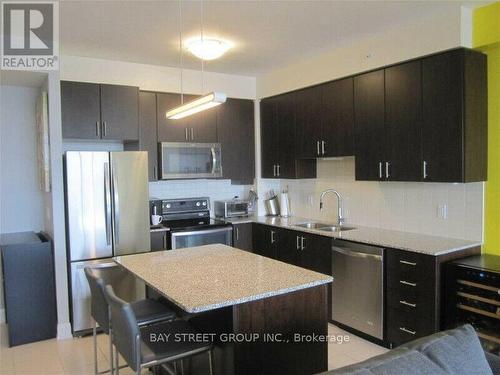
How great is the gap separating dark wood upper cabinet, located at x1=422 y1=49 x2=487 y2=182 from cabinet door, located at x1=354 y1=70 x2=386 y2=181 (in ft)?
1.39

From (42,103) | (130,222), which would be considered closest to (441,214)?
(130,222)

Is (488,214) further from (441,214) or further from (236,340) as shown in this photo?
(236,340)

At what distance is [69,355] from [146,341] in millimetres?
1616

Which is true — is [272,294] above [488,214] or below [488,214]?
below

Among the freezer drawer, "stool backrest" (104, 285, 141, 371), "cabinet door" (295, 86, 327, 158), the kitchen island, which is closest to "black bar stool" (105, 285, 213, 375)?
"stool backrest" (104, 285, 141, 371)

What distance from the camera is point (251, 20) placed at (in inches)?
127

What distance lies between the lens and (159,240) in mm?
4273

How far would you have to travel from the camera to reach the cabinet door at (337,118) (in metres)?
3.94

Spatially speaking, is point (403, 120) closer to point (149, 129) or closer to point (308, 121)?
point (308, 121)

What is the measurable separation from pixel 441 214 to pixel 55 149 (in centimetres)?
346

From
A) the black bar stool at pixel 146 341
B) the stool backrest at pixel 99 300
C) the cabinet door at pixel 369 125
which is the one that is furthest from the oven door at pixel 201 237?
the black bar stool at pixel 146 341

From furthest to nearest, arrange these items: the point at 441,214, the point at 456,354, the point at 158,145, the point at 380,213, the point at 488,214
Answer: the point at 158,145 → the point at 380,213 → the point at 441,214 → the point at 488,214 → the point at 456,354

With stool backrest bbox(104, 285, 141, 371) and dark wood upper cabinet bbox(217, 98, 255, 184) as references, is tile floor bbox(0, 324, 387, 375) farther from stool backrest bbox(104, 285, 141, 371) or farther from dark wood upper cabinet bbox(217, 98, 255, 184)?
dark wood upper cabinet bbox(217, 98, 255, 184)

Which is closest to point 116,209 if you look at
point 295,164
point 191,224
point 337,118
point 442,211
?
point 191,224
